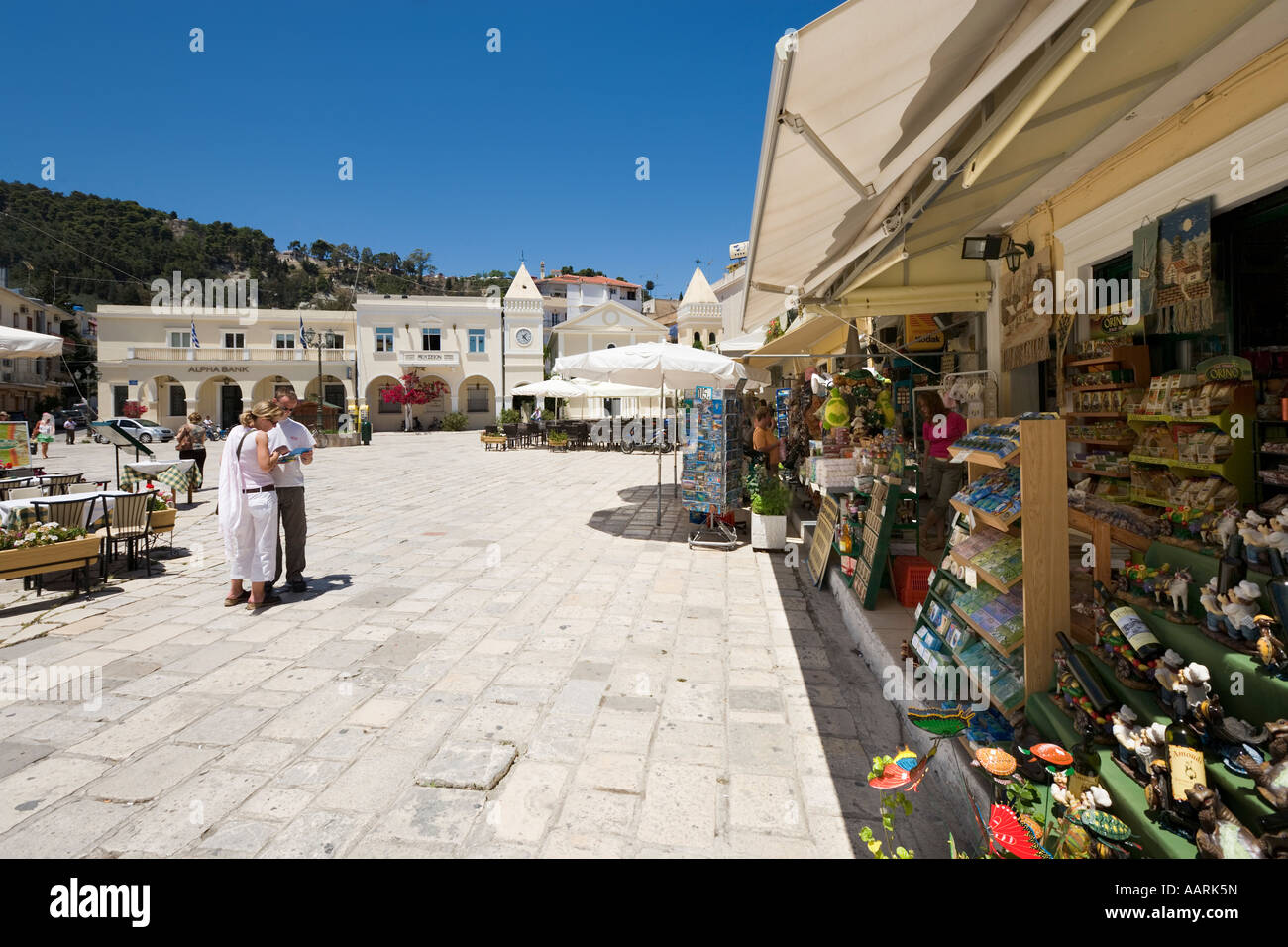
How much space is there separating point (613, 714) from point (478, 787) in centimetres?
87

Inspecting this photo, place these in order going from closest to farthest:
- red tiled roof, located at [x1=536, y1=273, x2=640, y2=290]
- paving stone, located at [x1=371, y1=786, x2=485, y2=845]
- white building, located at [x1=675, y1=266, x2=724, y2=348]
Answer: paving stone, located at [x1=371, y1=786, x2=485, y2=845]
white building, located at [x1=675, y1=266, x2=724, y2=348]
red tiled roof, located at [x1=536, y1=273, x2=640, y2=290]

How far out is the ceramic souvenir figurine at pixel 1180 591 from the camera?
2.18m

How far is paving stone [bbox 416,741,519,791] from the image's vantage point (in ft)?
8.84

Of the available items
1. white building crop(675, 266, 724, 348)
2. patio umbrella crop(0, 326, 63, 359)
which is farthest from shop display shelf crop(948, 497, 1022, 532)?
white building crop(675, 266, 724, 348)

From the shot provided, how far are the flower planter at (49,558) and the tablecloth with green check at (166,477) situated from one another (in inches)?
126

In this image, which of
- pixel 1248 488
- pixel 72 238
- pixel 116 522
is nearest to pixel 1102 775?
pixel 1248 488

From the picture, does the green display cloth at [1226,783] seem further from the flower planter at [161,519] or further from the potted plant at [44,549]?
the flower planter at [161,519]

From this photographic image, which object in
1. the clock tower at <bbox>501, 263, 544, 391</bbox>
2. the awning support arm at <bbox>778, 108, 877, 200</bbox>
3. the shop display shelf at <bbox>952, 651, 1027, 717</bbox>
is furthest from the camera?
the clock tower at <bbox>501, 263, 544, 391</bbox>

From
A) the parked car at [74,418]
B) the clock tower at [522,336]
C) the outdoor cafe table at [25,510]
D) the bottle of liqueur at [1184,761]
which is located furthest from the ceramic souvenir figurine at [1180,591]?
the parked car at [74,418]

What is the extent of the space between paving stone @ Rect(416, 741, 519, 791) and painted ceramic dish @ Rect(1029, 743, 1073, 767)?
2071mm

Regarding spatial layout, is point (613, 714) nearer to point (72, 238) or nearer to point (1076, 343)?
point (1076, 343)

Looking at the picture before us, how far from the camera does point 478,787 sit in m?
2.66

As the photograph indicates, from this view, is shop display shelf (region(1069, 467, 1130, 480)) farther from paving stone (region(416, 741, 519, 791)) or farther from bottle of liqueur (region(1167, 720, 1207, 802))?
paving stone (region(416, 741, 519, 791))

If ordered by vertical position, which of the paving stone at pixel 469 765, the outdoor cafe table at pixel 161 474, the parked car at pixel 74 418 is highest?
the parked car at pixel 74 418
